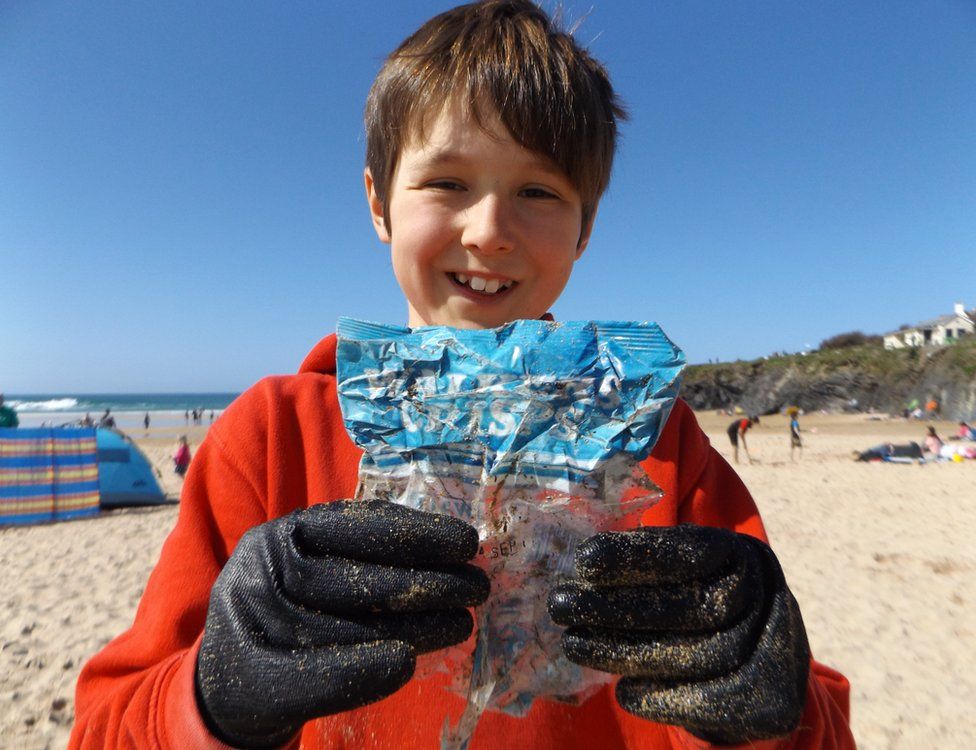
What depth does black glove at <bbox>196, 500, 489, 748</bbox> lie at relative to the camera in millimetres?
845

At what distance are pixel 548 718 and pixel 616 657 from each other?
398mm

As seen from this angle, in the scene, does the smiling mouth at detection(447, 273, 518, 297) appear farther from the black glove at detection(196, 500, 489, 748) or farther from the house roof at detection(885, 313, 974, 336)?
the house roof at detection(885, 313, 974, 336)

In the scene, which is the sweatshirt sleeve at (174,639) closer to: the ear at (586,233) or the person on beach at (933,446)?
the ear at (586,233)

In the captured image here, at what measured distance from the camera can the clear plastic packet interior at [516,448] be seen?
3.09 feet

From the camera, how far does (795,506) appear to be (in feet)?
32.6

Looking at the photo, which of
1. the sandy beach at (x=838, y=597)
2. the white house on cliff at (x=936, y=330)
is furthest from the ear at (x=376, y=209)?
the white house on cliff at (x=936, y=330)

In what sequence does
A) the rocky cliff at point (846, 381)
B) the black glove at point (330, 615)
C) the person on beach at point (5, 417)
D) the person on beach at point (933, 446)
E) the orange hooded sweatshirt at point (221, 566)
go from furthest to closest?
the rocky cliff at point (846, 381) → the person on beach at point (933, 446) → the person on beach at point (5, 417) → the orange hooded sweatshirt at point (221, 566) → the black glove at point (330, 615)

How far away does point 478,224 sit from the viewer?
3.91 ft

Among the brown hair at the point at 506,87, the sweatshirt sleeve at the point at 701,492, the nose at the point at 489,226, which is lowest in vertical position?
the sweatshirt sleeve at the point at 701,492

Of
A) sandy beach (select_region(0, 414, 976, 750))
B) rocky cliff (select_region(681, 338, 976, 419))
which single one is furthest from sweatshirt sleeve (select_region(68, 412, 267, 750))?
rocky cliff (select_region(681, 338, 976, 419))

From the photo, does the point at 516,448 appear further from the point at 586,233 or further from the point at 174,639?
the point at 586,233

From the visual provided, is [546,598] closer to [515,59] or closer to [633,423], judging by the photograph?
[633,423]

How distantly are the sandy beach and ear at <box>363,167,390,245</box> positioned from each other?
3.62m

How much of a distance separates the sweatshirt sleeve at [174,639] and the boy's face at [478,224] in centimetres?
56
